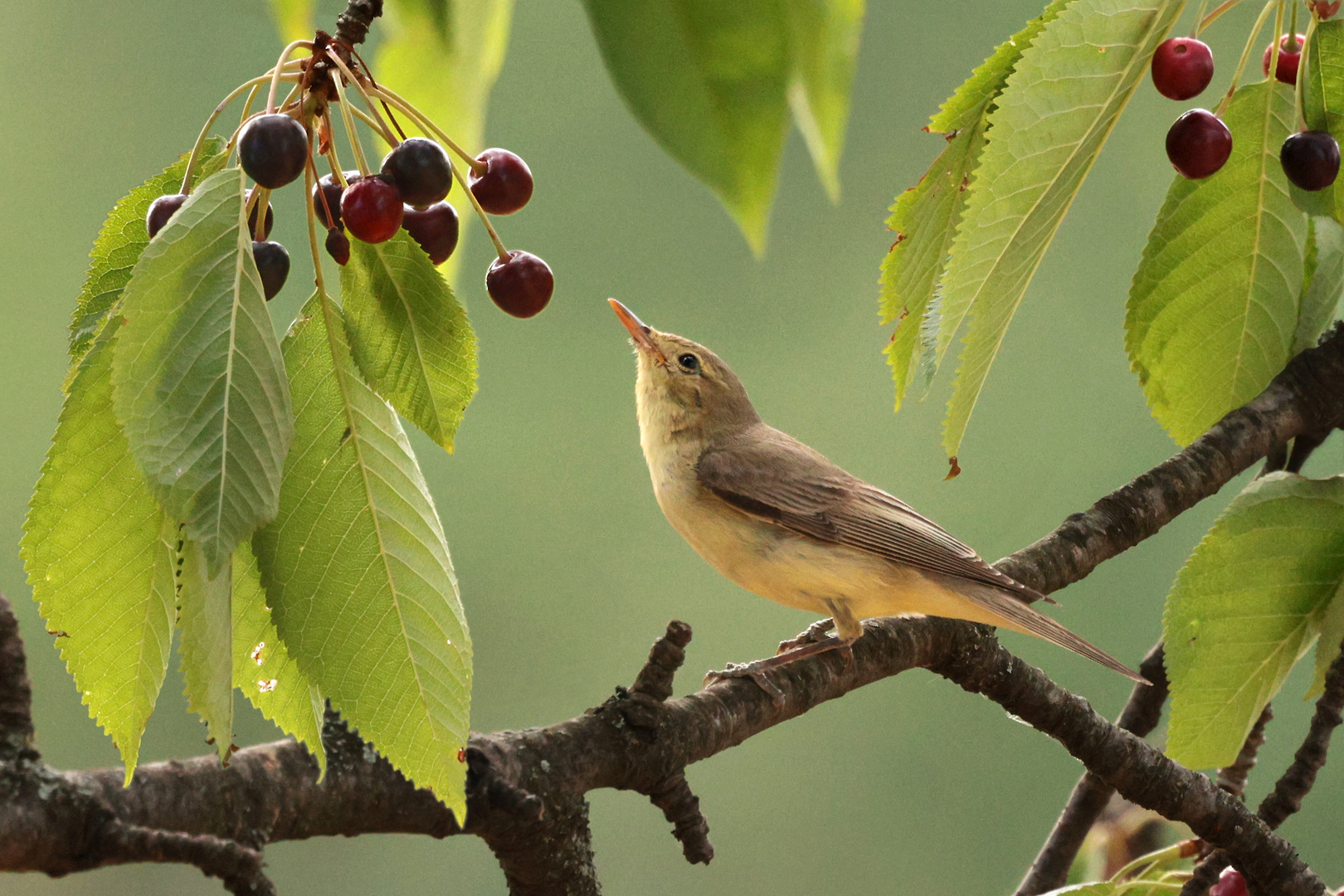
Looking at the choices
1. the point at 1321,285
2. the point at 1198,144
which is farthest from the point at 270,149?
the point at 1321,285

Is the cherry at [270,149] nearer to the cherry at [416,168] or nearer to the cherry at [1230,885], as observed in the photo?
the cherry at [416,168]

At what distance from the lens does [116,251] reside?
98 centimetres

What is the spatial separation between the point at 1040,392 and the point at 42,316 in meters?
4.32

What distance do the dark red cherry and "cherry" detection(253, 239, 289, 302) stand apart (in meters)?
0.24

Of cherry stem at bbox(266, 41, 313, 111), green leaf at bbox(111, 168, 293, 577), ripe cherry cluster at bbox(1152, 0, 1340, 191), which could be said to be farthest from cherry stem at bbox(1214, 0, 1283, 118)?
green leaf at bbox(111, 168, 293, 577)

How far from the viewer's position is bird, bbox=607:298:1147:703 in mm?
2412

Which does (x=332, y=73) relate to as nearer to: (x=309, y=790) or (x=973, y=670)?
(x=309, y=790)

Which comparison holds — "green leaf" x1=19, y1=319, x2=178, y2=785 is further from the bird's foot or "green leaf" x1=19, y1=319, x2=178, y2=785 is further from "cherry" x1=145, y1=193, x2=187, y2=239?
the bird's foot

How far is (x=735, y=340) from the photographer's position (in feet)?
19.6

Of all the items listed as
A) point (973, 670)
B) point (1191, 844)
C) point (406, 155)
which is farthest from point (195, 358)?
point (1191, 844)

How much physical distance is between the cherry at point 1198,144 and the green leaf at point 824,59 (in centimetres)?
107

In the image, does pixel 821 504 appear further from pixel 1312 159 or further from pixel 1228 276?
pixel 1312 159

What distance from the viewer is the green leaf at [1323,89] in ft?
5.14

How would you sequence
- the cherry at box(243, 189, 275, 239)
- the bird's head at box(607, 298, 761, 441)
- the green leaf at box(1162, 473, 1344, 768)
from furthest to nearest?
the bird's head at box(607, 298, 761, 441), the green leaf at box(1162, 473, 1344, 768), the cherry at box(243, 189, 275, 239)
